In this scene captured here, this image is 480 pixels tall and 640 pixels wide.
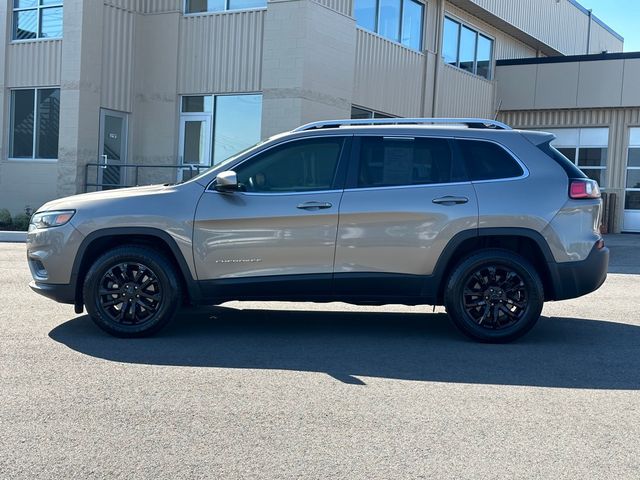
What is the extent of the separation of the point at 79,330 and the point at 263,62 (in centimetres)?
1171

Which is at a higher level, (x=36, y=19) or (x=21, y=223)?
(x=36, y=19)

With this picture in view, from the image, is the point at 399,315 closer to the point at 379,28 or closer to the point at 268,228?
the point at 268,228

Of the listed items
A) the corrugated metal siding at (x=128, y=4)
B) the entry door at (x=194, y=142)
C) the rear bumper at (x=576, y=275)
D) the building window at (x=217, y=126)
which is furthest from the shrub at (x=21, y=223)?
the rear bumper at (x=576, y=275)

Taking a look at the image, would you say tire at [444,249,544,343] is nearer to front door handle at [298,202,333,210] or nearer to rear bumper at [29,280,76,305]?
front door handle at [298,202,333,210]

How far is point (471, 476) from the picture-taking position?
3.63 metres

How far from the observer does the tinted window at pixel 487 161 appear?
6516 mm

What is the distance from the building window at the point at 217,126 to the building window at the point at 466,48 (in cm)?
746

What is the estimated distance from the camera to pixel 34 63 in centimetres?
1950

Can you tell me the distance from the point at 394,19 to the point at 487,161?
1444cm

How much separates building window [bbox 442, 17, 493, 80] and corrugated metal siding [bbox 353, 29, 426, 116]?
196 cm

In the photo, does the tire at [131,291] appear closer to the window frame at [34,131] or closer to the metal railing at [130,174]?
the metal railing at [130,174]

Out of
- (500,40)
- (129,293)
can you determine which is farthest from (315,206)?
(500,40)

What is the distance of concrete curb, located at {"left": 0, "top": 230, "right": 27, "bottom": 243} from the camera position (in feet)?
53.8

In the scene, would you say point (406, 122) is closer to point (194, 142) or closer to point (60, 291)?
point (60, 291)
